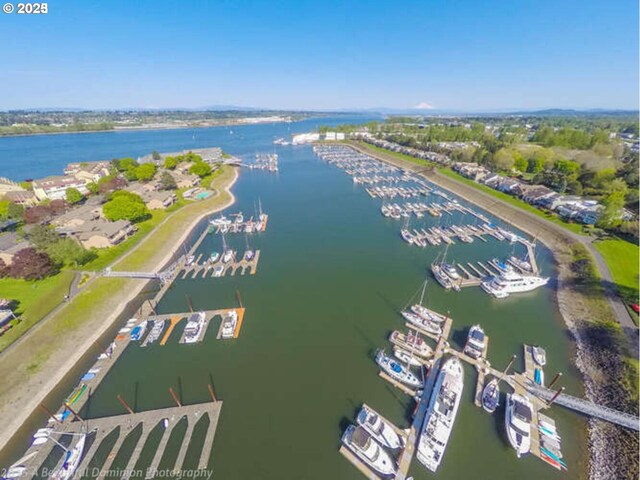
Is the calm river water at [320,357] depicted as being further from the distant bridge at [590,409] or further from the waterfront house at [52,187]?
the waterfront house at [52,187]

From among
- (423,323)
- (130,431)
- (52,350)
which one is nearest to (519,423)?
(423,323)

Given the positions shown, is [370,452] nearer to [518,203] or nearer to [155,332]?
[155,332]

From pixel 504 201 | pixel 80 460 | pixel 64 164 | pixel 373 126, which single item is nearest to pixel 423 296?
pixel 80 460

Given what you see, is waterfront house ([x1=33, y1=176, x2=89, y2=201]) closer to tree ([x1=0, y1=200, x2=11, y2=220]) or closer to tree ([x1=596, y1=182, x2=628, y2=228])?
tree ([x1=0, y1=200, x2=11, y2=220])

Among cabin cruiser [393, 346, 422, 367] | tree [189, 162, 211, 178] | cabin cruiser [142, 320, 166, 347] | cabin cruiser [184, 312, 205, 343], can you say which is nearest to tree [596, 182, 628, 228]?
cabin cruiser [393, 346, 422, 367]

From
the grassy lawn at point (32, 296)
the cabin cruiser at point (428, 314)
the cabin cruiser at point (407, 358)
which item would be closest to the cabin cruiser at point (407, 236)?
the cabin cruiser at point (428, 314)

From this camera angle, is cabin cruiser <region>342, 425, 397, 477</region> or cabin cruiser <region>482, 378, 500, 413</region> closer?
cabin cruiser <region>342, 425, 397, 477</region>

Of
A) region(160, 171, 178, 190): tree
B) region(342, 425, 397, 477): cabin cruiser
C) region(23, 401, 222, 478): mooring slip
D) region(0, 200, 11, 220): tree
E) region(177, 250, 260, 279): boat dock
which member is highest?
region(160, 171, 178, 190): tree
